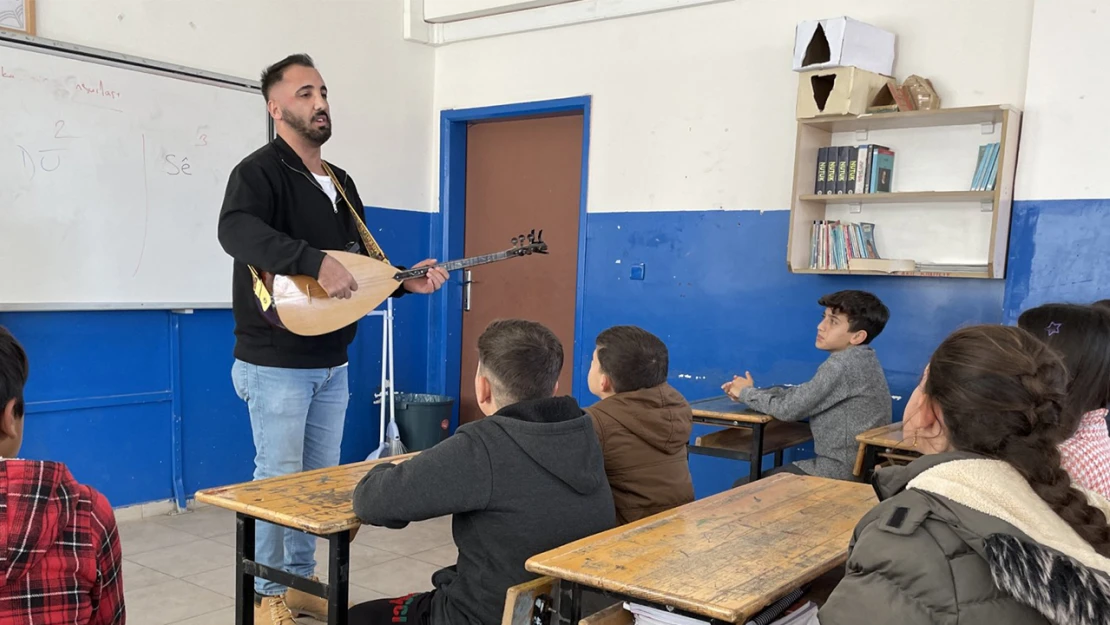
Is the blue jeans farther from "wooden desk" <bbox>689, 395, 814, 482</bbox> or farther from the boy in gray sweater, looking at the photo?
the boy in gray sweater

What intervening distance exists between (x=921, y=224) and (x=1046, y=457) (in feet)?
9.43

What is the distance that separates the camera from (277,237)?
2473 millimetres

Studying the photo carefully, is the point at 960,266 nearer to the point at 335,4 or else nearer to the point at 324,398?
the point at 324,398

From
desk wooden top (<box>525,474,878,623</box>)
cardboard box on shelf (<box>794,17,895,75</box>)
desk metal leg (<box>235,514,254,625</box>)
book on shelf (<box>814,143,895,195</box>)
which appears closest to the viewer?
desk wooden top (<box>525,474,878,623</box>)

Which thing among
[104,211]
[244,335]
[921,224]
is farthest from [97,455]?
[921,224]

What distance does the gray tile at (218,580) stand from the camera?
3256 millimetres

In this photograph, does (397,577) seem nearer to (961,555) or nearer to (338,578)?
(338,578)

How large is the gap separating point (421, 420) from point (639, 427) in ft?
10.4

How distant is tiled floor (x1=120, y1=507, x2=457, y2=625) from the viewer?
3.07 meters

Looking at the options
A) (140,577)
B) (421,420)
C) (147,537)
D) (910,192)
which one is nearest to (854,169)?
(910,192)

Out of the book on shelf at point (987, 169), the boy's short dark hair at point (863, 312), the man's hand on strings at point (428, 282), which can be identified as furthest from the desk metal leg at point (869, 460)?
the man's hand on strings at point (428, 282)

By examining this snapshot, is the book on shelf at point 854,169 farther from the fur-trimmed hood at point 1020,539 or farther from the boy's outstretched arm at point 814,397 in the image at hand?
the fur-trimmed hood at point 1020,539

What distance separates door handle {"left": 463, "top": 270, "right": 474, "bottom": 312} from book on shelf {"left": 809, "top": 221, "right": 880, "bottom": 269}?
7.77 feet

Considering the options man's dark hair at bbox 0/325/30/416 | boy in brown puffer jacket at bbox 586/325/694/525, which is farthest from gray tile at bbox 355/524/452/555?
man's dark hair at bbox 0/325/30/416
